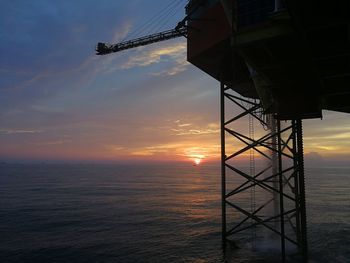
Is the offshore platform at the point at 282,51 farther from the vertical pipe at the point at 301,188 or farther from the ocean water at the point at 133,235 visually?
the ocean water at the point at 133,235

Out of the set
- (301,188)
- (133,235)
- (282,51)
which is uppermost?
(282,51)

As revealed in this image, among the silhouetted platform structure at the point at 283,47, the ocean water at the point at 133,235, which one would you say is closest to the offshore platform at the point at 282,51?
the silhouetted platform structure at the point at 283,47

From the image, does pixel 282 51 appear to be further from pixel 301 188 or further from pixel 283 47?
pixel 301 188

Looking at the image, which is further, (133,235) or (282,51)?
(133,235)

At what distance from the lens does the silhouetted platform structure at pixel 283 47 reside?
9.49m

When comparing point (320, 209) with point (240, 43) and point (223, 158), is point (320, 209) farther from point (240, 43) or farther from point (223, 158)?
Answer: point (240, 43)

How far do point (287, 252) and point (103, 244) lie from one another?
14734 mm

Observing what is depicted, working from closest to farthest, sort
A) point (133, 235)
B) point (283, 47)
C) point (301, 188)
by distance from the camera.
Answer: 1. point (283, 47)
2. point (301, 188)
3. point (133, 235)

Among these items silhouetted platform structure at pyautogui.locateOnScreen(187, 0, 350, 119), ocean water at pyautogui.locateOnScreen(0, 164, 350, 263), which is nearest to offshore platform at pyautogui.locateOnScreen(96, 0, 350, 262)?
silhouetted platform structure at pyautogui.locateOnScreen(187, 0, 350, 119)

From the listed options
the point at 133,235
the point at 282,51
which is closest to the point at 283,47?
the point at 282,51

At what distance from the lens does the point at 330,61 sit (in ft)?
39.9

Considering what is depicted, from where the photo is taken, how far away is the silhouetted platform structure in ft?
31.1

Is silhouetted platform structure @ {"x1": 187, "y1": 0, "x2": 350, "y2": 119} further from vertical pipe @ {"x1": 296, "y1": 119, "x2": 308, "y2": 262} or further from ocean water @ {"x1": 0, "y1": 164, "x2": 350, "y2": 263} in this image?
ocean water @ {"x1": 0, "y1": 164, "x2": 350, "y2": 263}

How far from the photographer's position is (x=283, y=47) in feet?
36.6
